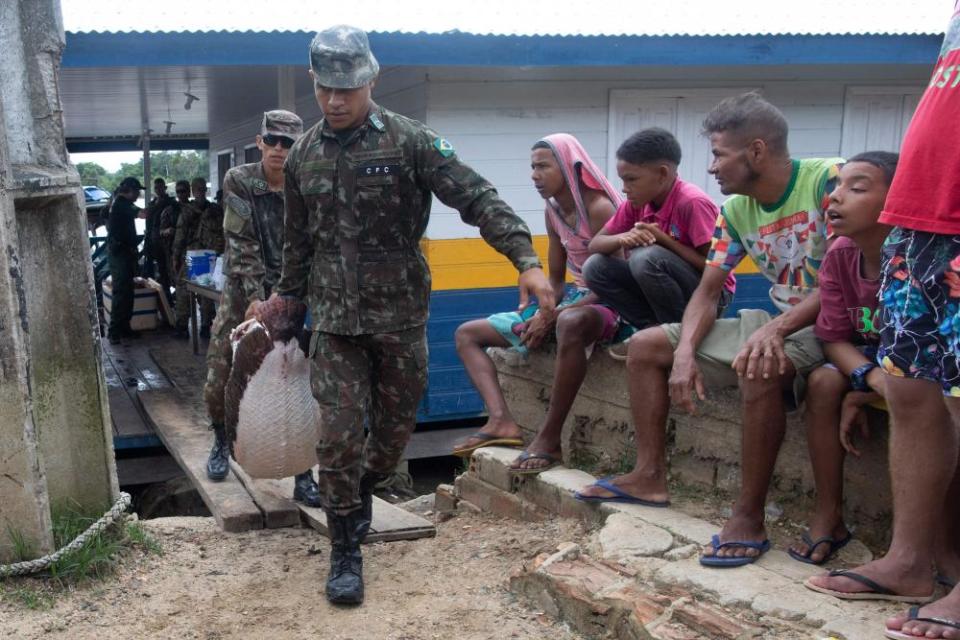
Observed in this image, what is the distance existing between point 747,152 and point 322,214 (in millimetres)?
1574

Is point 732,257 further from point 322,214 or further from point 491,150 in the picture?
point 491,150

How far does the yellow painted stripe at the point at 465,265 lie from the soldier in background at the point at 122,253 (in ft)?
17.6

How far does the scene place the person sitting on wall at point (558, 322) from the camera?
4301 mm

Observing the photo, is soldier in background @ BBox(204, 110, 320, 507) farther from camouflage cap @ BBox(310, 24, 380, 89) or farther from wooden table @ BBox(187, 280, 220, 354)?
wooden table @ BBox(187, 280, 220, 354)

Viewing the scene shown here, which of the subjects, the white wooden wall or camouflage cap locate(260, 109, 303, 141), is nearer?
camouflage cap locate(260, 109, 303, 141)

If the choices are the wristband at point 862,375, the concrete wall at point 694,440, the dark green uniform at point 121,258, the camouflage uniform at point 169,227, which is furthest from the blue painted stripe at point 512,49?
the camouflage uniform at point 169,227

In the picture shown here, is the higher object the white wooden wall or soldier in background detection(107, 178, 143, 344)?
the white wooden wall

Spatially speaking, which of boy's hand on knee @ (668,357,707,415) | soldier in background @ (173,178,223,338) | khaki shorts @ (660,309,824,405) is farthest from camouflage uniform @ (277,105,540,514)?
soldier in background @ (173,178,223,338)

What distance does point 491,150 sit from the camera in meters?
7.58

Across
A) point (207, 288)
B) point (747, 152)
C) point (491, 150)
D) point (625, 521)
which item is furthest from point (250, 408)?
point (207, 288)

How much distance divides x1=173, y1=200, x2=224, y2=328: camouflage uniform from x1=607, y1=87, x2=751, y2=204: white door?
5.45 meters

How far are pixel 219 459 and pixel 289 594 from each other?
1788mm

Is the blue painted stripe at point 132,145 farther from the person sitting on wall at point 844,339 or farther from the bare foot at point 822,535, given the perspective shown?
the bare foot at point 822,535

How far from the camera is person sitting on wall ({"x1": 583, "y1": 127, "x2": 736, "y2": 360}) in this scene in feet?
13.1
